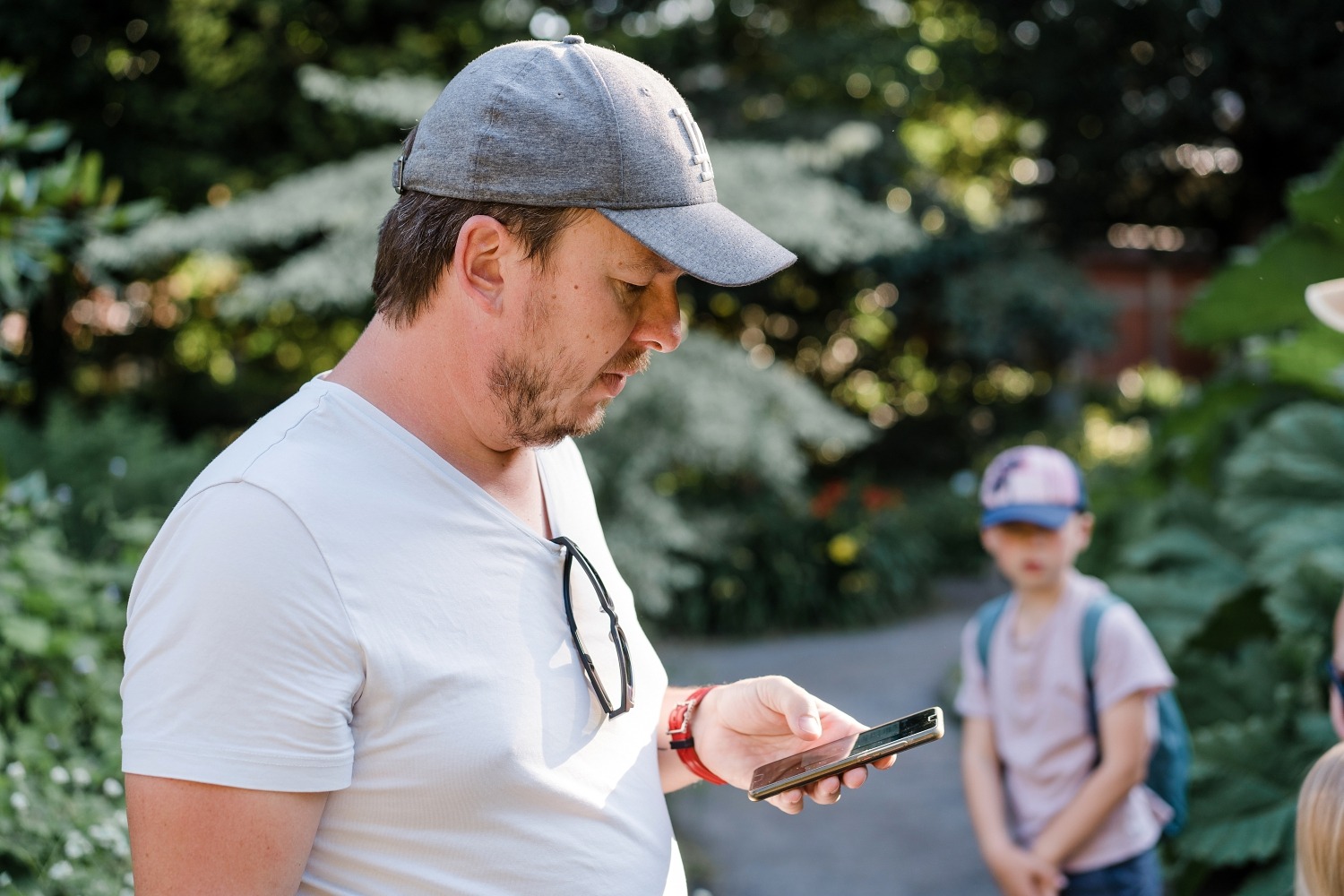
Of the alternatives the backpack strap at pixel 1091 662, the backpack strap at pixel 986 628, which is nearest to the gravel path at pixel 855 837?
the backpack strap at pixel 986 628

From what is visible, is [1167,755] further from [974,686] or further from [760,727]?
[760,727]

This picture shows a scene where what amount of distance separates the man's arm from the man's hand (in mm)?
683

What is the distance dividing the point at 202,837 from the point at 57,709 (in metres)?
2.11

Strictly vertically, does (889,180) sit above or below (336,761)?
below

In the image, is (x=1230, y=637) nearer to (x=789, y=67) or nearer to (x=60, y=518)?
(x=60, y=518)

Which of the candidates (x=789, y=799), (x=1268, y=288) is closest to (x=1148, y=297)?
(x=1268, y=288)

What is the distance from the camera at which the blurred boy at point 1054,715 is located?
2.85 metres

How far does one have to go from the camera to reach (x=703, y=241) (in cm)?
143

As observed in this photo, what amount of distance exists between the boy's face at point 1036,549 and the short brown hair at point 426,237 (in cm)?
202

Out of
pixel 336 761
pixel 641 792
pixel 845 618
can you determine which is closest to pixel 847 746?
pixel 641 792

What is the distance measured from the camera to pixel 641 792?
5.09 feet

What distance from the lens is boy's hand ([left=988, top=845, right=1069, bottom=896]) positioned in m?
2.84

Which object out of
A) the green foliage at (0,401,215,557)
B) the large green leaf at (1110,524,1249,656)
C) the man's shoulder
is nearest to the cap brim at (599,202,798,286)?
the man's shoulder

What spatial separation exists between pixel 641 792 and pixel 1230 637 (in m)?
3.61
